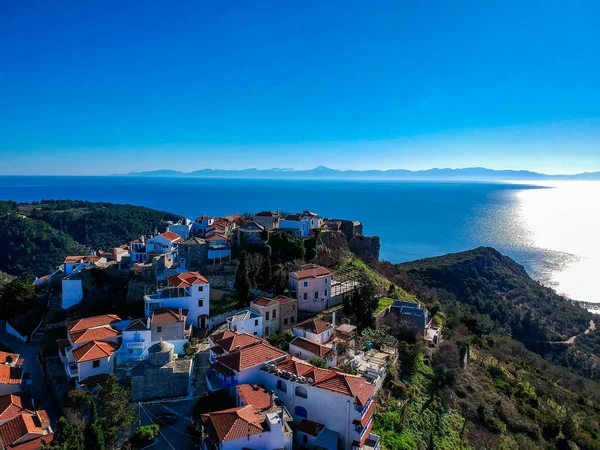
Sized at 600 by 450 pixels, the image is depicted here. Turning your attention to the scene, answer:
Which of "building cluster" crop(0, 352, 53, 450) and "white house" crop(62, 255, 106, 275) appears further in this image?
"white house" crop(62, 255, 106, 275)

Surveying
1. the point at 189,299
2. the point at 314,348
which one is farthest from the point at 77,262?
the point at 314,348

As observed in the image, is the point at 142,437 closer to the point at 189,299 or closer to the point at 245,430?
the point at 245,430

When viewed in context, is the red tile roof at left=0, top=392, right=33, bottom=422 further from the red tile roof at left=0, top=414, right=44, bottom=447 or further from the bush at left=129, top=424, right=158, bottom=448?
→ the bush at left=129, top=424, right=158, bottom=448

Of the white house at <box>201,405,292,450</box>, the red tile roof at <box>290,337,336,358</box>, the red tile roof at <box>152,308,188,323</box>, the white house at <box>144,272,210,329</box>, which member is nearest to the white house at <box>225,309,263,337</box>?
the white house at <box>144,272,210,329</box>

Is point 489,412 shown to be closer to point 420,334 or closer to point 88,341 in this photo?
point 420,334

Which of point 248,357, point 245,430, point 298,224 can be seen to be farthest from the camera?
point 298,224
